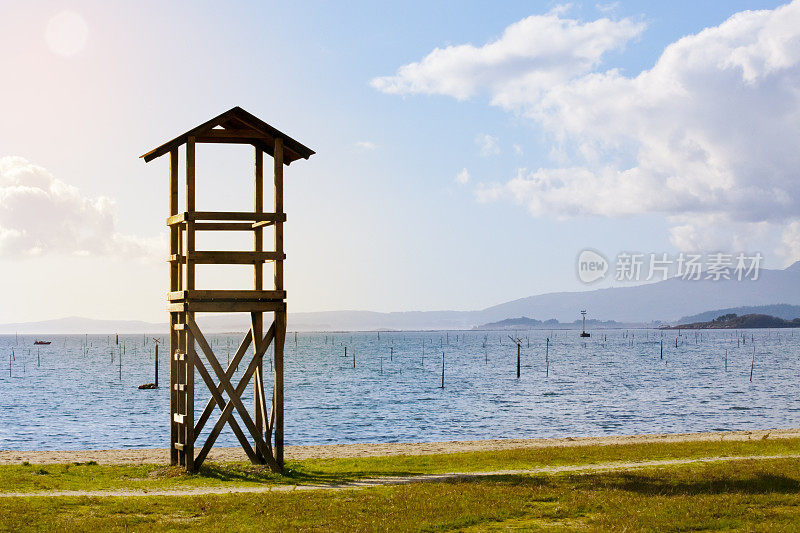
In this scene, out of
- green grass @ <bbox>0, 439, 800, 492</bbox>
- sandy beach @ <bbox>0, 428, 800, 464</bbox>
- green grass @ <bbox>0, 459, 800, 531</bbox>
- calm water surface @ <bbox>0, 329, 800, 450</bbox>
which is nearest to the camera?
green grass @ <bbox>0, 459, 800, 531</bbox>

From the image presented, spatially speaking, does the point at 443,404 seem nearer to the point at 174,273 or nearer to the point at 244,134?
the point at 174,273

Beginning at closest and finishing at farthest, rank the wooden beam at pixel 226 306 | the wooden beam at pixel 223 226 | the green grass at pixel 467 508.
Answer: the green grass at pixel 467 508 → the wooden beam at pixel 226 306 → the wooden beam at pixel 223 226

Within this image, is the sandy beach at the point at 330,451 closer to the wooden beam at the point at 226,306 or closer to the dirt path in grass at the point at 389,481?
the dirt path in grass at the point at 389,481

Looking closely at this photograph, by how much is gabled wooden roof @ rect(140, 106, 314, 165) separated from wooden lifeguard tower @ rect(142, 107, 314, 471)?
0.09 ft

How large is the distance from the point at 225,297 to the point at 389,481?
635cm

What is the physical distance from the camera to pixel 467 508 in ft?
55.1

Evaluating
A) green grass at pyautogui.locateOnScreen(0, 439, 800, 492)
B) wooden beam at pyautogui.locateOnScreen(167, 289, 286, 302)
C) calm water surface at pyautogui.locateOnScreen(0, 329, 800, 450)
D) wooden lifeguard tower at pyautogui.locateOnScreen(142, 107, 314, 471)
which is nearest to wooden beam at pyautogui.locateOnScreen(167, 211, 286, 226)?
wooden lifeguard tower at pyautogui.locateOnScreen(142, 107, 314, 471)

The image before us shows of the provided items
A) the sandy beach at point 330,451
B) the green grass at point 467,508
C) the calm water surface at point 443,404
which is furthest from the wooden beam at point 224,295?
the calm water surface at point 443,404

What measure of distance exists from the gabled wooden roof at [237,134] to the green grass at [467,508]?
971 centimetres

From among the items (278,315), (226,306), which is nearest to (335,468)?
(278,315)

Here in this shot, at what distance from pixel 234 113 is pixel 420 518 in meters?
12.5

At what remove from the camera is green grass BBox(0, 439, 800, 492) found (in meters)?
21.2

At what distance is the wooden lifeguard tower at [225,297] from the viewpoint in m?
22.6

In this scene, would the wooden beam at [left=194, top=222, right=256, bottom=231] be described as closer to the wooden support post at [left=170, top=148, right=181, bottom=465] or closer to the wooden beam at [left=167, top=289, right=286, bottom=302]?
the wooden support post at [left=170, top=148, right=181, bottom=465]
